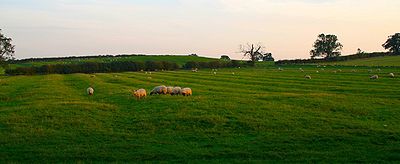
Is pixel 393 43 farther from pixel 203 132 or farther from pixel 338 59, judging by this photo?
pixel 203 132

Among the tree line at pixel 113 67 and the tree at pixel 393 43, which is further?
the tree at pixel 393 43

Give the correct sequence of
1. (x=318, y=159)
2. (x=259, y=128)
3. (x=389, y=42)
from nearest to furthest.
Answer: (x=318, y=159), (x=259, y=128), (x=389, y=42)

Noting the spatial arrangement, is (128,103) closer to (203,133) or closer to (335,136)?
(203,133)

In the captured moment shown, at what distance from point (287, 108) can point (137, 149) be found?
1068 cm

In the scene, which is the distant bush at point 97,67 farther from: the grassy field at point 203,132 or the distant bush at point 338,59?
the grassy field at point 203,132

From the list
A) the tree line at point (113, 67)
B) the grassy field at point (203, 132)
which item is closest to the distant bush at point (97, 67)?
the tree line at point (113, 67)

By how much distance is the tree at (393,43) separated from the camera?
145m

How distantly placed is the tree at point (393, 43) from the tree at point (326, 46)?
1739cm

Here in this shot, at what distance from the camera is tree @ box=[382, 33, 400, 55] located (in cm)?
14462


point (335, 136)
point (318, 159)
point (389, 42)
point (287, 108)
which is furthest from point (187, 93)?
point (389, 42)

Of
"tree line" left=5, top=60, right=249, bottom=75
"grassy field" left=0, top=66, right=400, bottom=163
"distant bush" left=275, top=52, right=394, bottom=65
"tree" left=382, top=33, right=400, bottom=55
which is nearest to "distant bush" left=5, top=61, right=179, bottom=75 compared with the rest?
"tree line" left=5, top=60, right=249, bottom=75

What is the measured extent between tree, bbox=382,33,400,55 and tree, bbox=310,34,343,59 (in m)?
17.4

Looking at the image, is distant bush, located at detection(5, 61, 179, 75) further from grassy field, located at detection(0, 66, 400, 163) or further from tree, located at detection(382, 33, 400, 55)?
grassy field, located at detection(0, 66, 400, 163)

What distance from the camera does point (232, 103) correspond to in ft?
80.7
